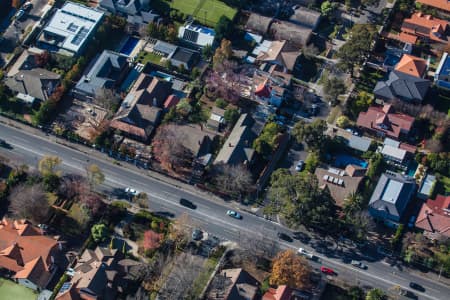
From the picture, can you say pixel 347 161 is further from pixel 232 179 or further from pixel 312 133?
pixel 232 179

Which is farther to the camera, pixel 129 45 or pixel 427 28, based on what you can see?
pixel 129 45

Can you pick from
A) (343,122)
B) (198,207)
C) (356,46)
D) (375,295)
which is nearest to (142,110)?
(198,207)

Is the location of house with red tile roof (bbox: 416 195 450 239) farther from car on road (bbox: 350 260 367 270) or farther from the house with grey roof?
the house with grey roof

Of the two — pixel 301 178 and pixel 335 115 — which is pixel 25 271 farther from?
pixel 335 115

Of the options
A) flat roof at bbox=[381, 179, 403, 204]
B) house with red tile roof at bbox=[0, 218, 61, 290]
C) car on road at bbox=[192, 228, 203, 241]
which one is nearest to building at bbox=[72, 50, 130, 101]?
house with red tile roof at bbox=[0, 218, 61, 290]

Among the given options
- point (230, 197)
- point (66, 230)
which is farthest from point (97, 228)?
point (230, 197)
